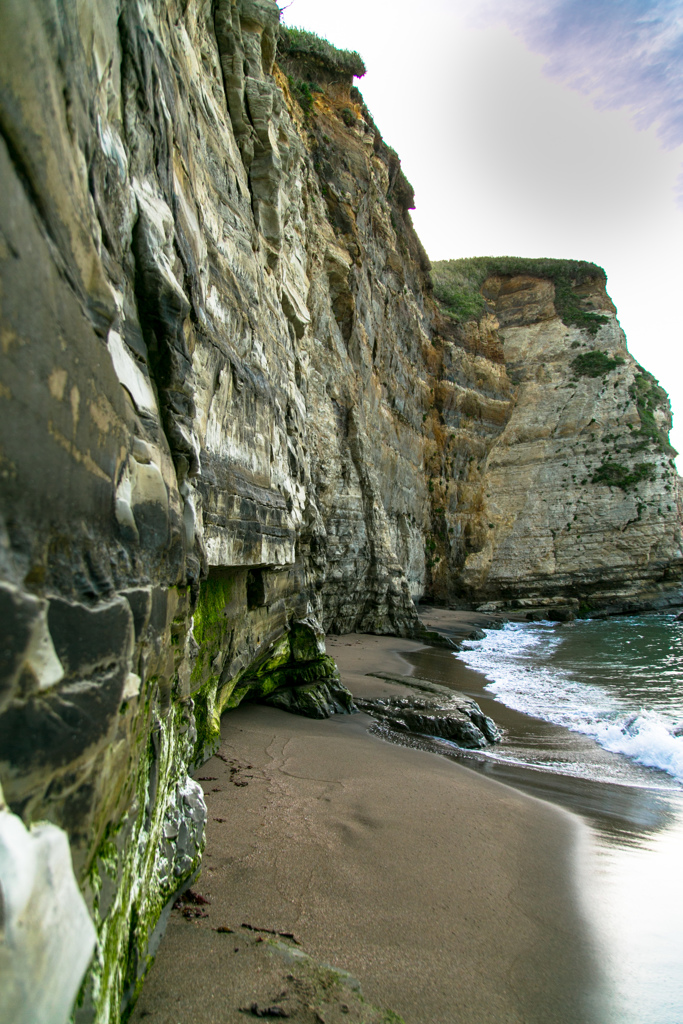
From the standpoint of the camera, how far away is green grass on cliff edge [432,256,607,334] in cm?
3506

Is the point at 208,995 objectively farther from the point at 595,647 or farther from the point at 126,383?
the point at 595,647

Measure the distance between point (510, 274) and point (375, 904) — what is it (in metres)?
42.0

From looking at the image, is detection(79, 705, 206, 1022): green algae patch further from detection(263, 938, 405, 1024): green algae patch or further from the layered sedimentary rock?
the layered sedimentary rock

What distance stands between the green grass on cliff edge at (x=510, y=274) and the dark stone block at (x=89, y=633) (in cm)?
3573

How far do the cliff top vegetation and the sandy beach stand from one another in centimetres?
2178

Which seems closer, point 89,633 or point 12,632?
point 12,632

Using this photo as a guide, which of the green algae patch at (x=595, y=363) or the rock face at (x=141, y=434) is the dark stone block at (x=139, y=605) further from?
the green algae patch at (x=595, y=363)

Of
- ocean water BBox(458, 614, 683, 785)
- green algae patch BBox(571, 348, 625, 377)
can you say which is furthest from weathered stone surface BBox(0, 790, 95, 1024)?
green algae patch BBox(571, 348, 625, 377)

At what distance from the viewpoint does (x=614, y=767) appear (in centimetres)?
645

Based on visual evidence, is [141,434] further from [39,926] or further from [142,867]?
[142,867]

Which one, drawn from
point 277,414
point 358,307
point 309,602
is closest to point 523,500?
point 358,307

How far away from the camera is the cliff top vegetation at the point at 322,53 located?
58.3ft

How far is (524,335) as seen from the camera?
3625 centimetres

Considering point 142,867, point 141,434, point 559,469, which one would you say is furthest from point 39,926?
point 559,469
